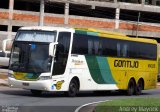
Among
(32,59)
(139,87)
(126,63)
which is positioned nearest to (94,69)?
(126,63)

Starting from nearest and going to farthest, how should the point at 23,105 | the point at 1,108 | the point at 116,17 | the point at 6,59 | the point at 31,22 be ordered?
the point at 1,108, the point at 23,105, the point at 6,59, the point at 31,22, the point at 116,17

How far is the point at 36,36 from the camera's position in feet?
87.1

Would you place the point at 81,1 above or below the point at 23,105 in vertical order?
above

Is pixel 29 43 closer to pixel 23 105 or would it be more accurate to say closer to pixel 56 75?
pixel 56 75

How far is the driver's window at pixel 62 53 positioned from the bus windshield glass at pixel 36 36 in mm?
391

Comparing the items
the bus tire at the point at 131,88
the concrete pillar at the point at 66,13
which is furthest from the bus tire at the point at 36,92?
the concrete pillar at the point at 66,13

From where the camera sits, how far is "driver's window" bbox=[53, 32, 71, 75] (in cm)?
2614

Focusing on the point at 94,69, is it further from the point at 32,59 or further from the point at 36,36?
the point at 32,59

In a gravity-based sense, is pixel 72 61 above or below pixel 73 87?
above

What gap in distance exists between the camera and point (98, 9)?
77.1 metres

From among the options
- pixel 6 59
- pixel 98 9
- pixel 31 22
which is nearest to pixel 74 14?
pixel 98 9

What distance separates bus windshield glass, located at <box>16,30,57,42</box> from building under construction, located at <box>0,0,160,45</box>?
4122 cm

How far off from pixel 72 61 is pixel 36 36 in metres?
2.09

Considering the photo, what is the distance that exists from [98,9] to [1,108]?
192 feet
